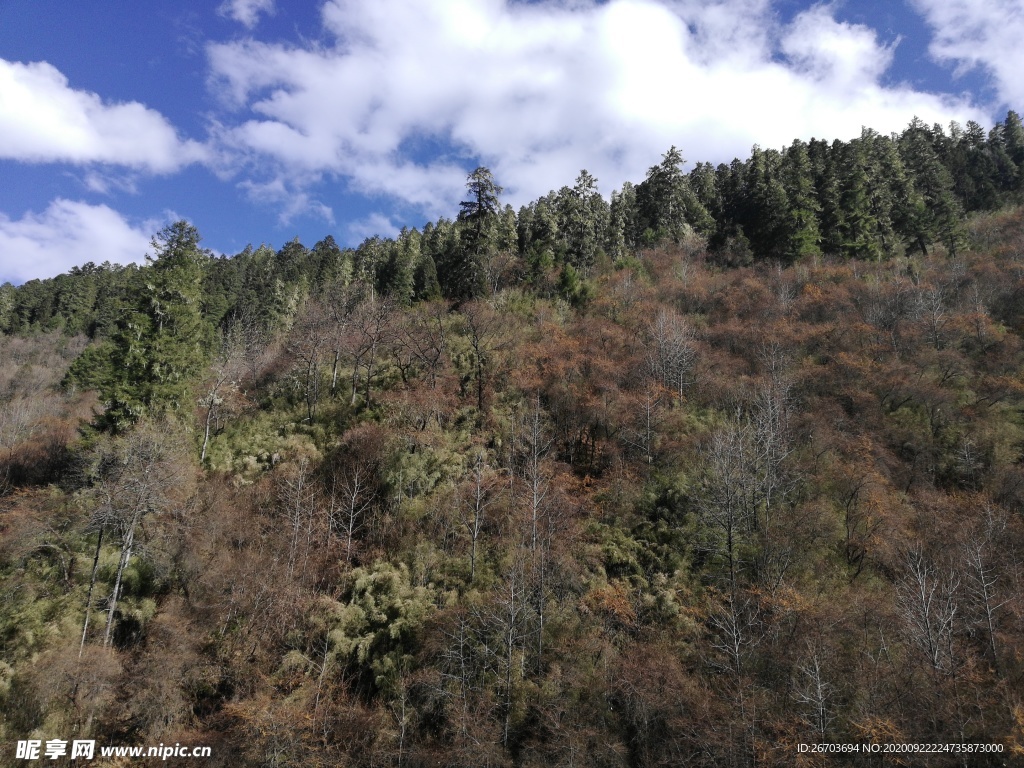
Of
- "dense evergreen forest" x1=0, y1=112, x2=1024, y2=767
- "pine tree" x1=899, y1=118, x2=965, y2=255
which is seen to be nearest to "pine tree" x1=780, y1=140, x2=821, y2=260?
"dense evergreen forest" x1=0, y1=112, x2=1024, y2=767

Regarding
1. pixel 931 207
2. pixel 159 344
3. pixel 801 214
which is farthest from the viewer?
pixel 931 207

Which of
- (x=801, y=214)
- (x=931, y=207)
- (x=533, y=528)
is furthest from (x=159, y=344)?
(x=931, y=207)

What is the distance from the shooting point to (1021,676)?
17.5m

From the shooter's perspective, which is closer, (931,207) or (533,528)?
(533,528)

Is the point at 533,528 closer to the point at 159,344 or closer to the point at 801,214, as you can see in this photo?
the point at 159,344

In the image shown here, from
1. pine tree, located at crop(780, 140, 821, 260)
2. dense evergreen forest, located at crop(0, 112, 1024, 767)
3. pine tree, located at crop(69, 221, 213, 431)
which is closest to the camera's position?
dense evergreen forest, located at crop(0, 112, 1024, 767)

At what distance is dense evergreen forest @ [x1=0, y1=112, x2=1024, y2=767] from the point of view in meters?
19.1

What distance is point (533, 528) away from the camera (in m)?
25.9

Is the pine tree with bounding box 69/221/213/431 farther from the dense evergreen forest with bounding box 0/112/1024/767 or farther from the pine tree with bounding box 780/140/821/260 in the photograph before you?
the pine tree with bounding box 780/140/821/260

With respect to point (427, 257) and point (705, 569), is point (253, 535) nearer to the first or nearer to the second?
point (705, 569)

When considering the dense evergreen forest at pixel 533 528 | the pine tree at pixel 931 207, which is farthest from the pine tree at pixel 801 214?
the pine tree at pixel 931 207

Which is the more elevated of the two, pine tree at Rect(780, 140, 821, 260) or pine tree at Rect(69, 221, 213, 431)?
pine tree at Rect(780, 140, 821, 260)

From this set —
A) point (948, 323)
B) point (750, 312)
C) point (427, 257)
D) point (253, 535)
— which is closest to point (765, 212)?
point (750, 312)

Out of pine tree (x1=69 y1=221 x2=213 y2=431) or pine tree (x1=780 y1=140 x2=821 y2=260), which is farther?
pine tree (x1=780 y1=140 x2=821 y2=260)
